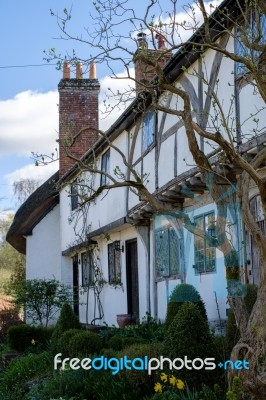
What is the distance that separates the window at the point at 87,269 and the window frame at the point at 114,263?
4.89 ft

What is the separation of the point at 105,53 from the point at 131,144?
7.65 m

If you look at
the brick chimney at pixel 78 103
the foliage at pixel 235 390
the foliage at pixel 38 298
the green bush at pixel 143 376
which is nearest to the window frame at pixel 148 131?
the green bush at pixel 143 376

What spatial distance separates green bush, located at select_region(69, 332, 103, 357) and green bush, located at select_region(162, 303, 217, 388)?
279 cm

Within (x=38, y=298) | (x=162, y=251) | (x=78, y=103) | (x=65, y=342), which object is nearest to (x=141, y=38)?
(x=65, y=342)

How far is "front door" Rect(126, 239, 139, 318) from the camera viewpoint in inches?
612

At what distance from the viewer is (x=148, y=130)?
43.3 ft

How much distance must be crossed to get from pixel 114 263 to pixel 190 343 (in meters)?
10.7

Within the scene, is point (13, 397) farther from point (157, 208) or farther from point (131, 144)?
point (131, 144)

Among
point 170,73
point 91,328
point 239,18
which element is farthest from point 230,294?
point 91,328

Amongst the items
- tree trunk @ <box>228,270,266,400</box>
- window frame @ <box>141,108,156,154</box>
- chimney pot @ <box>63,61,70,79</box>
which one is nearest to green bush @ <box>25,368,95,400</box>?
tree trunk @ <box>228,270,266,400</box>

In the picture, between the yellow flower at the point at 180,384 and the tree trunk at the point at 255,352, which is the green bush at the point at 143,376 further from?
the tree trunk at the point at 255,352

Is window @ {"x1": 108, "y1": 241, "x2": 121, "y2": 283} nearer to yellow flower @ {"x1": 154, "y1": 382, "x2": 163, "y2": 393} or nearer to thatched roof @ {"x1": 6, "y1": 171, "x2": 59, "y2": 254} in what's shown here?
thatched roof @ {"x1": 6, "y1": 171, "x2": 59, "y2": 254}

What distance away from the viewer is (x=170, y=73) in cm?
1108

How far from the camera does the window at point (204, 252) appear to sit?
1050cm
